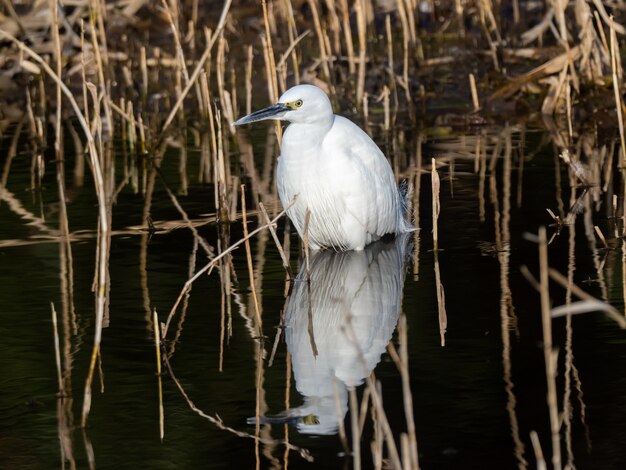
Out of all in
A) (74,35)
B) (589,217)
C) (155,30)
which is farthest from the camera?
(155,30)

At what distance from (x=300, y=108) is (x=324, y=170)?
36cm

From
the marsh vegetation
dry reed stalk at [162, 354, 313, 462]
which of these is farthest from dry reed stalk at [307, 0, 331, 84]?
dry reed stalk at [162, 354, 313, 462]

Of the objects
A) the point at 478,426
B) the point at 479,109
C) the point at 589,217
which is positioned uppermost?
the point at 479,109

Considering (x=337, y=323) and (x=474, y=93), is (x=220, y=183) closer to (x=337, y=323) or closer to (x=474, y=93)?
(x=337, y=323)

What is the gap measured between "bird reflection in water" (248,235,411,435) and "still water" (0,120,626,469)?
0.05 feet

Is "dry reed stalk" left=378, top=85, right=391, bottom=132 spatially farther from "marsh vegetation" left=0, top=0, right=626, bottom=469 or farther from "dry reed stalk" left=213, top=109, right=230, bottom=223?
"dry reed stalk" left=213, top=109, right=230, bottom=223

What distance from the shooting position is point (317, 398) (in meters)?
4.82

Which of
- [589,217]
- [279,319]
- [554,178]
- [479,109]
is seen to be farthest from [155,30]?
[279,319]

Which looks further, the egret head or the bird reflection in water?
the egret head

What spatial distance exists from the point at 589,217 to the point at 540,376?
288 cm

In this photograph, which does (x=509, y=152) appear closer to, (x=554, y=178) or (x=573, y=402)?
(x=554, y=178)

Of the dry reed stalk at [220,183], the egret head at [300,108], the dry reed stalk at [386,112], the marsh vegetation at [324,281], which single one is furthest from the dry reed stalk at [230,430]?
the dry reed stalk at [386,112]

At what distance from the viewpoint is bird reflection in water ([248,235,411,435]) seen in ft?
15.4

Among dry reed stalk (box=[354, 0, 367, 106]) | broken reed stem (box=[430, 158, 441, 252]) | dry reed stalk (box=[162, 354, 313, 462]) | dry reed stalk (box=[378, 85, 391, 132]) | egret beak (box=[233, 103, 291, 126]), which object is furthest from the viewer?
dry reed stalk (box=[354, 0, 367, 106])
